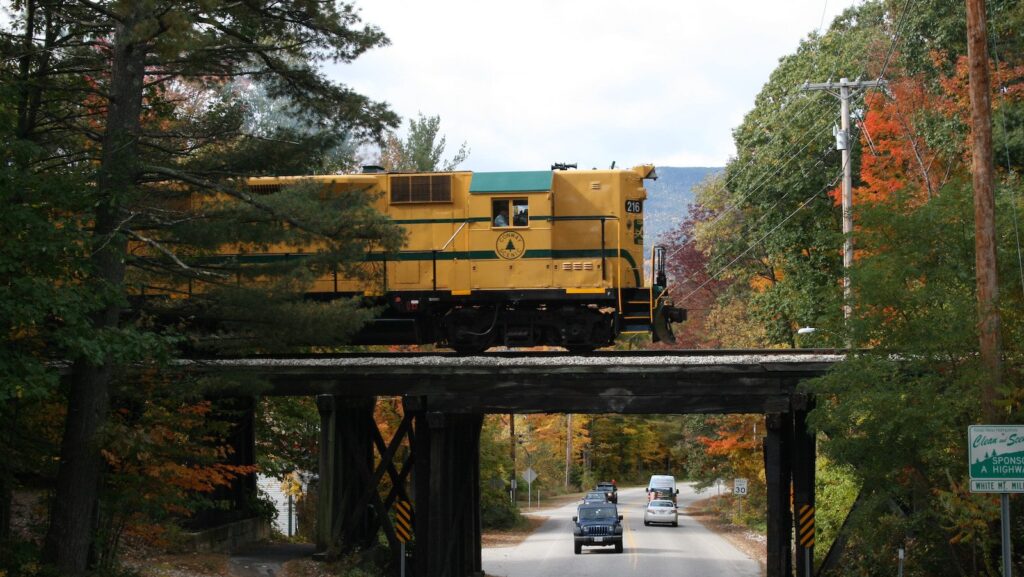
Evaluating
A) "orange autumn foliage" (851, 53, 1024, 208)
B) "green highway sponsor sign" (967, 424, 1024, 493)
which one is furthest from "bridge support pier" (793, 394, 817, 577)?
"orange autumn foliage" (851, 53, 1024, 208)

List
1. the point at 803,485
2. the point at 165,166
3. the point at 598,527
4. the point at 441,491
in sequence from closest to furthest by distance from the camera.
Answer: the point at 165,166
the point at 803,485
the point at 441,491
the point at 598,527

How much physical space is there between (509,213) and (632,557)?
1745 centimetres

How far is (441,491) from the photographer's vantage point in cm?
2189

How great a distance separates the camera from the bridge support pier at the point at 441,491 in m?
21.8

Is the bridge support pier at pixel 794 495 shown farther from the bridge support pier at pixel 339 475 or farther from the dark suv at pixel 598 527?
the dark suv at pixel 598 527

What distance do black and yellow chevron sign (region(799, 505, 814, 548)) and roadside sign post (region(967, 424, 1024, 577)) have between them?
785 centimetres

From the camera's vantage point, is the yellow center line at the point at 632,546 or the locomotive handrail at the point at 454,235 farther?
the yellow center line at the point at 632,546

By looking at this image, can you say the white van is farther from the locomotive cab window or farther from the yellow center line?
the locomotive cab window

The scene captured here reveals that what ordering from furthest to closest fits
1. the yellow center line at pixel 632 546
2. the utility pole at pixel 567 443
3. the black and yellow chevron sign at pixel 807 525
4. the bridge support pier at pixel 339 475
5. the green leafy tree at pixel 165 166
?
1. the utility pole at pixel 567 443
2. the yellow center line at pixel 632 546
3. the bridge support pier at pixel 339 475
4. the black and yellow chevron sign at pixel 807 525
5. the green leafy tree at pixel 165 166

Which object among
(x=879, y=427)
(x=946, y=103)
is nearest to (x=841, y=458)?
(x=879, y=427)

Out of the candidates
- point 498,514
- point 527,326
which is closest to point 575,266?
point 527,326

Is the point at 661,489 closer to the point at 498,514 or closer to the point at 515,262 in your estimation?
the point at 498,514

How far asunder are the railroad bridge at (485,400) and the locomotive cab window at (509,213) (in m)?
3.16

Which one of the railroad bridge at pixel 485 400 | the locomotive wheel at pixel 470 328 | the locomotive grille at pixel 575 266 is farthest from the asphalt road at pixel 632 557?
the locomotive grille at pixel 575 266
